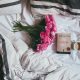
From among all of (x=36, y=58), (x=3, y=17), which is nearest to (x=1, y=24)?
(x=3, y=17)

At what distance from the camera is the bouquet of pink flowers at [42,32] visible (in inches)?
47.1

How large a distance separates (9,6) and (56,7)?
0.27 meters

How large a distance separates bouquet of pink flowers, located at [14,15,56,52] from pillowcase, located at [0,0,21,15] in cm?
11

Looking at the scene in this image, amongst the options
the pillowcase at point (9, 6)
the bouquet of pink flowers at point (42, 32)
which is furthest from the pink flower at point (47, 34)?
the pillowcase at point (9, 6)

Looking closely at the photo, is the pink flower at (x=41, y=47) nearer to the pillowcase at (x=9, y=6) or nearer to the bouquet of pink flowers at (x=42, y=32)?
the bouquet of pink flowers at (x=42, y=32)

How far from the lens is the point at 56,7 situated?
1.16 metres

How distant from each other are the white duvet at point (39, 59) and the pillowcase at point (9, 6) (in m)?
0.07

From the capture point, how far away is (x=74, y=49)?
1.26 meters

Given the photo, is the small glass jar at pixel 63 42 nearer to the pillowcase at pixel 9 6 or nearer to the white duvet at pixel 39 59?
the white duvet at pixel 39 59

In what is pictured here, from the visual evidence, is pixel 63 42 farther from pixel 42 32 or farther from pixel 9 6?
pixel 9 6

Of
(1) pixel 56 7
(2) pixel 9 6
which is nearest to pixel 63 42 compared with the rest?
(1) pixel 56 7

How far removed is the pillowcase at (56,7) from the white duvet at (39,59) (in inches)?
2.8

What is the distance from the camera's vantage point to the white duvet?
115 centimetres

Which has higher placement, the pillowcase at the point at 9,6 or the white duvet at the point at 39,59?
the pillowcase at the point at 9,6
